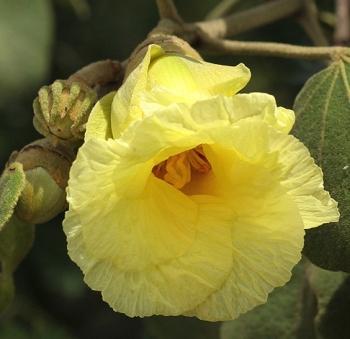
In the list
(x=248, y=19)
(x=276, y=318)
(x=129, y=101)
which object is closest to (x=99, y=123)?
(x=129, y=101)

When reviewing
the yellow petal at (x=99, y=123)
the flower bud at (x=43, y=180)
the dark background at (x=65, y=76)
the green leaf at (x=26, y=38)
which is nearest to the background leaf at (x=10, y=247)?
the flower bud at (x=43, y=180)

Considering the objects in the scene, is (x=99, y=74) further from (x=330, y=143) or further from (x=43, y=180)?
(x=330, y=143)

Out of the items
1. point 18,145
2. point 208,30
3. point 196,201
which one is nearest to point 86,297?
point 18,145

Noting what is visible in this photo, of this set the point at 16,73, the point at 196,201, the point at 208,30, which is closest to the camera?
the point at 196,201

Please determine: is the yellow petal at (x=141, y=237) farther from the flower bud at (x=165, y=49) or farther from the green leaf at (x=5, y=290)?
the green leaf at (x=5, y=290)

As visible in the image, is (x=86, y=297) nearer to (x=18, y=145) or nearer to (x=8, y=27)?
(x=18, y=145)

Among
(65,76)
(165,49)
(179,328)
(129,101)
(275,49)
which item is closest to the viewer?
(129,101)

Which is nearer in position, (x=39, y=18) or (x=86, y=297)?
(x=39, y=18)
